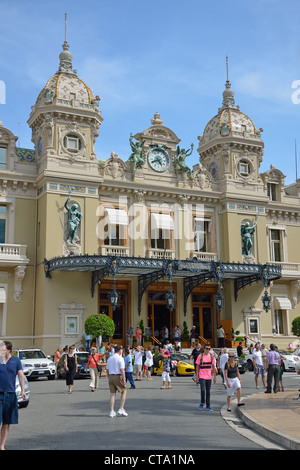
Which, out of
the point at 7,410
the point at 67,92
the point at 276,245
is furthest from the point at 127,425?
the point at 276,245

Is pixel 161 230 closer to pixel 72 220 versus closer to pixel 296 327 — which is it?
pixel 72 220

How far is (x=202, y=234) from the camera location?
40.1 m

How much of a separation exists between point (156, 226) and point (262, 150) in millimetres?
11465

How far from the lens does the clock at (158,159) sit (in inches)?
1539

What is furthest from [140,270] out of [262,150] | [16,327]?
[262,150]

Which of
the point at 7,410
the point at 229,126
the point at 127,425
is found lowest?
the point at 127,425

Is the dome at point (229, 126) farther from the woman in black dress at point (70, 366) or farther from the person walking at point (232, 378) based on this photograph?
the person walking at point (232, 378)

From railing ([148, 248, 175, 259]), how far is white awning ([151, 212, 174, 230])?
150 cm

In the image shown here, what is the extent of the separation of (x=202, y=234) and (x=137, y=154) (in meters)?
7.35

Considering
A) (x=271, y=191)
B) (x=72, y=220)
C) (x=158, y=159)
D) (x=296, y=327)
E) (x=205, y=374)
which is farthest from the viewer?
(x=271, y=191)

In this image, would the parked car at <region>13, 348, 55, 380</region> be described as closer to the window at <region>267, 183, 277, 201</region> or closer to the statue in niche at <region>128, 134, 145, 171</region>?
the statue in niche at <region>128, 134, 145, 171</region>

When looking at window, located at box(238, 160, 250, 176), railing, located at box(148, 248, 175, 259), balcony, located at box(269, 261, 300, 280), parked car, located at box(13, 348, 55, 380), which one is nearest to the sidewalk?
parked car, located at box(13, 348, 55, 380)

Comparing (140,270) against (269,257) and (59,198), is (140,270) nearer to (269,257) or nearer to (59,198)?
(59,198)

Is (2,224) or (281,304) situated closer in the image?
(2,224)
